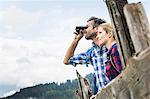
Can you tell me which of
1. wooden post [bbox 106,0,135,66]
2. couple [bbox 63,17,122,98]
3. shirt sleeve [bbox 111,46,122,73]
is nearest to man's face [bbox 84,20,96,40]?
couple [bbox 63,17,122,98]

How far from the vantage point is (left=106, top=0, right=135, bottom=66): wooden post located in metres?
4.28

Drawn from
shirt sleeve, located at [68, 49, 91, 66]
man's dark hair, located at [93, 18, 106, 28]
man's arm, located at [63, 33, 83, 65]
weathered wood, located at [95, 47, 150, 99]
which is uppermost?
man's dark hair, located at [93, 18, 106, 28]

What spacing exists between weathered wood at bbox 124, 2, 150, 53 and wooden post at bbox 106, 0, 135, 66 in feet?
0.46

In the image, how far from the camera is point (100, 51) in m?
6.29

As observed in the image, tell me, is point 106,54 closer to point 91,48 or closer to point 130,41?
point 91,48

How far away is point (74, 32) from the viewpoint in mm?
6801

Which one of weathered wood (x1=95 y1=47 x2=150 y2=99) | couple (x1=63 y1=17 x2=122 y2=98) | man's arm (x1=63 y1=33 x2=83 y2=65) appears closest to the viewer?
weathered wood (x1=95 y1=47 x2=150 y2=99)

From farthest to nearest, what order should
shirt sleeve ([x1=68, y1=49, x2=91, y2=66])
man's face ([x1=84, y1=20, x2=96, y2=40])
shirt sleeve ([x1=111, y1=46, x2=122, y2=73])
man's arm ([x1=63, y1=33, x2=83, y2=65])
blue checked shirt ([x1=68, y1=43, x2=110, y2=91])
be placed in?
man's arm ([x1=63, y1=33, x2=83, y2=65]) < shirt sleeve ([x1=68, y1=49, x2=91, y2=66]) < man's face ([x1=84, y1=20, x2=96, y2=40]) < blue checked shirt ([x1=68, y1=43, x2=110, y2=91]) < shirt sleeve ([x1=111, y1=46, x2=122, y2=73])

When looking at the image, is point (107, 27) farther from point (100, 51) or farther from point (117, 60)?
point (117, 60)

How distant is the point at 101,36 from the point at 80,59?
77 cm

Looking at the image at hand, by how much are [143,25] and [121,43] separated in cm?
38

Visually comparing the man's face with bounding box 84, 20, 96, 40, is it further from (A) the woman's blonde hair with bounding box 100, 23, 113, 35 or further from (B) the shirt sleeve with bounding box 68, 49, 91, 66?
(B) the shirt sleeve with bounding box 68, 49, 91, 66

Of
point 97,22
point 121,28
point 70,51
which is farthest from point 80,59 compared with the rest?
point 121,28

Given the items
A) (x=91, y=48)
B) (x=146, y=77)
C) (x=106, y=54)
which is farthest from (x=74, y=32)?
(x=146, y=77)
